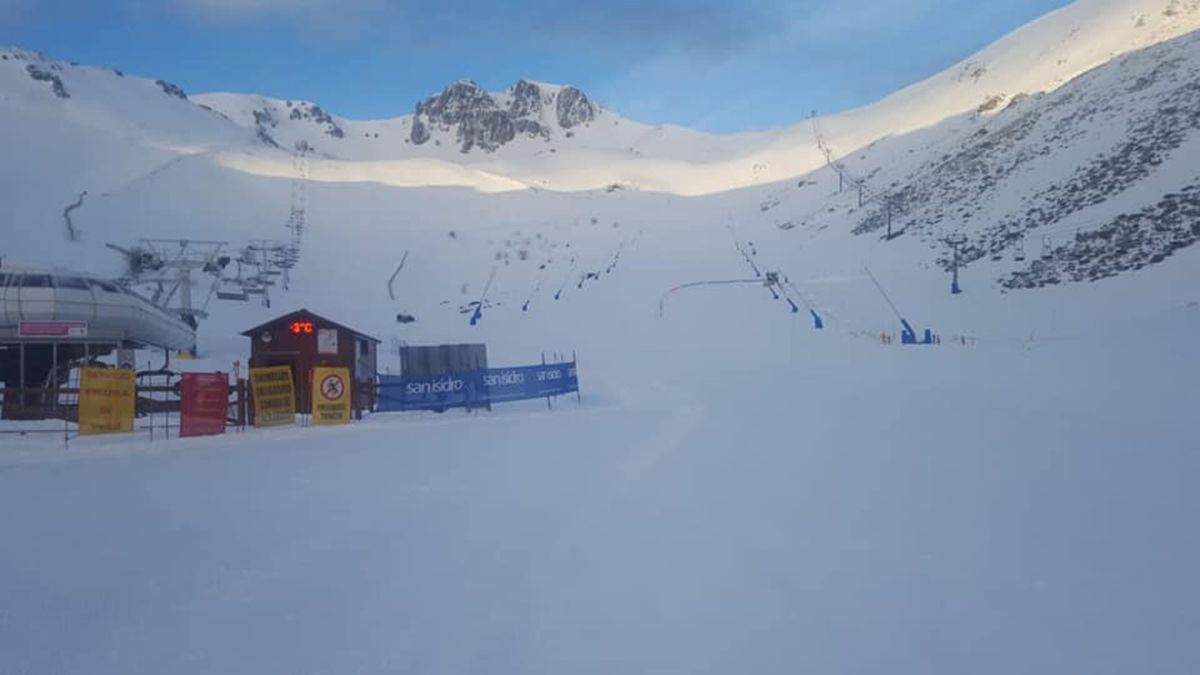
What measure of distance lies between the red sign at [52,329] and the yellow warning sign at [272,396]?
8027 millimetres

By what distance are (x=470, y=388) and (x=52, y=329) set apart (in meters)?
11.8

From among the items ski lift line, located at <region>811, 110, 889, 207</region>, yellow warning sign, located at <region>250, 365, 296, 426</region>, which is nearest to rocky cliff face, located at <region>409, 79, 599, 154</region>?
ski lift line, located at <region>811, 110, 889, 207</region>

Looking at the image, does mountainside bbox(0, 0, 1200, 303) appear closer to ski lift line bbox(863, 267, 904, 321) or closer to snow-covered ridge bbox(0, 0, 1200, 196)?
snow-covered ridge bbox(0, 0, 1200, 196)

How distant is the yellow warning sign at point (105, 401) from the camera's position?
18.1 meters

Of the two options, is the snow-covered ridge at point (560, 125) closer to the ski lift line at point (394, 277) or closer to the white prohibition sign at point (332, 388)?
the ski lift line at point (394, 277)

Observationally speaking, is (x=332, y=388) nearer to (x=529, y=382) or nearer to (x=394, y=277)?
(x=529, y=382)

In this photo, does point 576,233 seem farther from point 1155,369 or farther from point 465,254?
point 1155,369

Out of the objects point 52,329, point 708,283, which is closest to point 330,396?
point 52,329

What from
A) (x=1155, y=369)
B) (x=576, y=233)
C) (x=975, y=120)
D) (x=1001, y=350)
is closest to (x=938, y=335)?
(x=1001, y=350)

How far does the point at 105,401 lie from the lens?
60.4 feet

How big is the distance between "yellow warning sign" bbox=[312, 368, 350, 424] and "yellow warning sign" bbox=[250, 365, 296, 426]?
25.8 inches

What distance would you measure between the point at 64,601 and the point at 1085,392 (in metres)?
18.0

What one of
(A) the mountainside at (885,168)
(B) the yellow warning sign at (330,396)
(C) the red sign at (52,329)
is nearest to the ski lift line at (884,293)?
(A) the mountainside at (885,168)

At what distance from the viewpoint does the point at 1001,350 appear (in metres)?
26.0
